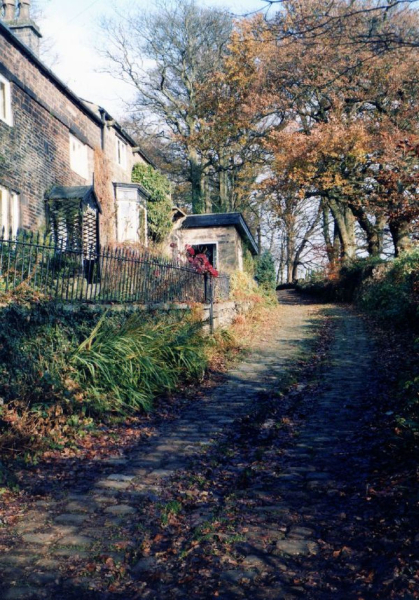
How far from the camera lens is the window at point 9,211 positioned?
13.1 m

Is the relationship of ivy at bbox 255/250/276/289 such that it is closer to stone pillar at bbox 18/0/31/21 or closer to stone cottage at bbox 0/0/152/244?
stone cottage at bbox 0/0/152/244

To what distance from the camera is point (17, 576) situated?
3547mm

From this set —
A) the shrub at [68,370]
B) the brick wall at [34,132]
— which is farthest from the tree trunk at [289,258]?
the shrub at [68,370]

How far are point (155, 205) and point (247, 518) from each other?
2108 centimetres

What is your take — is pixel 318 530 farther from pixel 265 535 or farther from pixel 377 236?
pixel 377 236

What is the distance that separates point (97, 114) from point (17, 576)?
717 inches

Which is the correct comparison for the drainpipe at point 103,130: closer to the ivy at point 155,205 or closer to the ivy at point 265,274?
the ivy at point 155,205

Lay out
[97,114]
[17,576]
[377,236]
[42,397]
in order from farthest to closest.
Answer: [377,236] → [97,114] → [42,397] → [17,576]

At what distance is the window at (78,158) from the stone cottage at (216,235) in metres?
6.83

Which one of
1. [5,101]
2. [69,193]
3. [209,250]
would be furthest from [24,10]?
[209,250]

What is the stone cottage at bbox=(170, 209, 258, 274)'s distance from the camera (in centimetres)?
2512

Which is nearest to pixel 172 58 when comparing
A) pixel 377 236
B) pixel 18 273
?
pixel 377 236

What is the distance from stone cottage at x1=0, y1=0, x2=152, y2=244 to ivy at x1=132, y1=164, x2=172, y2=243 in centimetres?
190

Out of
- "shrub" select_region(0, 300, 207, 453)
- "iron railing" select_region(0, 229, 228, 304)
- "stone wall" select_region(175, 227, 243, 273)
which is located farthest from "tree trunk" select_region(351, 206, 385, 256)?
"shrub" select_region(0, 300, 207, 453)
